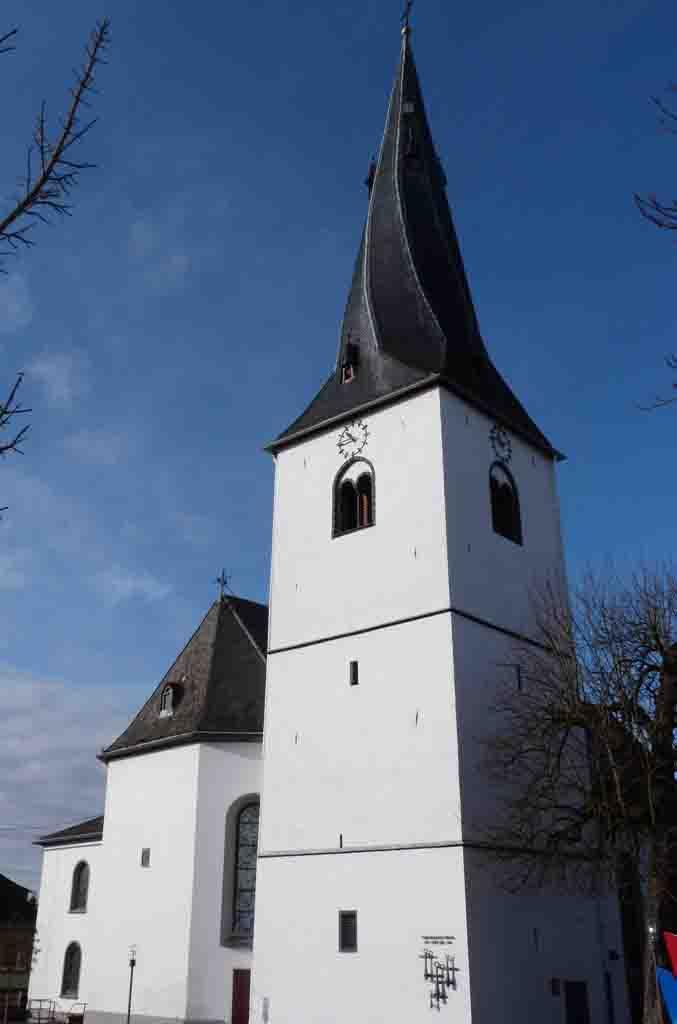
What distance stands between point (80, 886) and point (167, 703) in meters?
6.77

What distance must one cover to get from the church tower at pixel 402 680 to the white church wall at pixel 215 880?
7.83 feet

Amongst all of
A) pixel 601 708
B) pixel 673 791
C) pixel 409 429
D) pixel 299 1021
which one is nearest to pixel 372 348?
pixel 409 429

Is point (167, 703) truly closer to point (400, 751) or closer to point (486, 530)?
point (400, 751)

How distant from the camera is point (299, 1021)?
669 inches

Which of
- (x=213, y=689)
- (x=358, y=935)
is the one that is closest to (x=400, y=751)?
(x=358, y=935)

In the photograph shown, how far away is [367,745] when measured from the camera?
18172 millimetres

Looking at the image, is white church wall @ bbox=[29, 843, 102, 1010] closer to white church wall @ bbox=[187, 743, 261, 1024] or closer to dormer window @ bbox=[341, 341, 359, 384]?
white church wall @ bbox=[187, 743, 261, 1024]

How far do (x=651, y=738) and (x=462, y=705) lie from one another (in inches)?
129

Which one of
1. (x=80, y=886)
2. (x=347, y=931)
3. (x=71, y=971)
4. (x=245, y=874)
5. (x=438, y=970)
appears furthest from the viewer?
(x=80, y=886)

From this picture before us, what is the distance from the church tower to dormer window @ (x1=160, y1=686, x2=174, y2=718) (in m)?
4.73

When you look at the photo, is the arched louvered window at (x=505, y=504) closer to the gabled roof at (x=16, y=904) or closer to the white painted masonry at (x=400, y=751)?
the white painted masonry at (x=400, y=751)

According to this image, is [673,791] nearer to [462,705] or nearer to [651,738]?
[651,738]

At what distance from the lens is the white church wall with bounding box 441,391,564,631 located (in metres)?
19.0

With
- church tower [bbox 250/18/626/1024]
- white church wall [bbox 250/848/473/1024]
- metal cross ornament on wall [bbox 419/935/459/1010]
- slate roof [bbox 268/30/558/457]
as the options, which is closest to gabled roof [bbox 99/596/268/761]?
church tower [bbox 250/18/626/1024]
